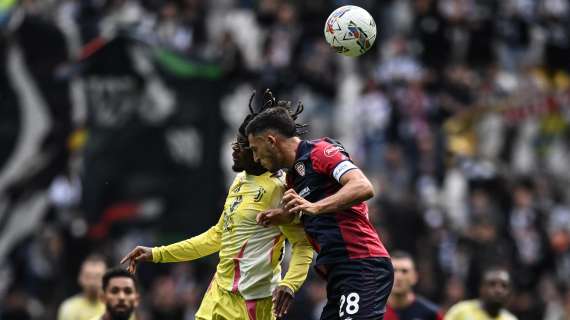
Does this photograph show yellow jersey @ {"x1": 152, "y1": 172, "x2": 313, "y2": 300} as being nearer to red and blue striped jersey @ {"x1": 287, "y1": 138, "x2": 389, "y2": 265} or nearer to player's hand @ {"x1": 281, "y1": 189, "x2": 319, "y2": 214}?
red and blue striped jersey @ {"x1": 287, "y1": 138, "x2": 389, "y2": 265}

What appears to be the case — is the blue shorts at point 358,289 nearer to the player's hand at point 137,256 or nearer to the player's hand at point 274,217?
the player's hand at point 274,217

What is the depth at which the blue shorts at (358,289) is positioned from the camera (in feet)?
31.3

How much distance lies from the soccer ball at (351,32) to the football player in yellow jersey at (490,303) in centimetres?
416

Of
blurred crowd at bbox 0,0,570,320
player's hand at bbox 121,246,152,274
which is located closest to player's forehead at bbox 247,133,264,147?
player's hand at bbox 121,246,152,274

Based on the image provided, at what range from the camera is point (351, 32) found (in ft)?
34.8

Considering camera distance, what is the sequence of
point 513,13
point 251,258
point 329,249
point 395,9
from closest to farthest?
point 329,249 → point 251,258 → point 395,9 → point 513,13

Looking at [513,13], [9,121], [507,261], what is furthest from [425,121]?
[9,121]

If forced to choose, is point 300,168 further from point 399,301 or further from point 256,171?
point 399,301

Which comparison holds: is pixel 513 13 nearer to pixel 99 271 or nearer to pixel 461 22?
pixel 461 22

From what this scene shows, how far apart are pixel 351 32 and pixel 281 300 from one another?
2.19 m

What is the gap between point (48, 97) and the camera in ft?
65.2

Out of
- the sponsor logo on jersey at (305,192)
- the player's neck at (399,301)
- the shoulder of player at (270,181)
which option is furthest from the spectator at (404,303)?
the sponsor logo on jersey at (305,192)

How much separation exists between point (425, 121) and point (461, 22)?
10.7 feet

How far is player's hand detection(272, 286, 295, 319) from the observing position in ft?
32.1
